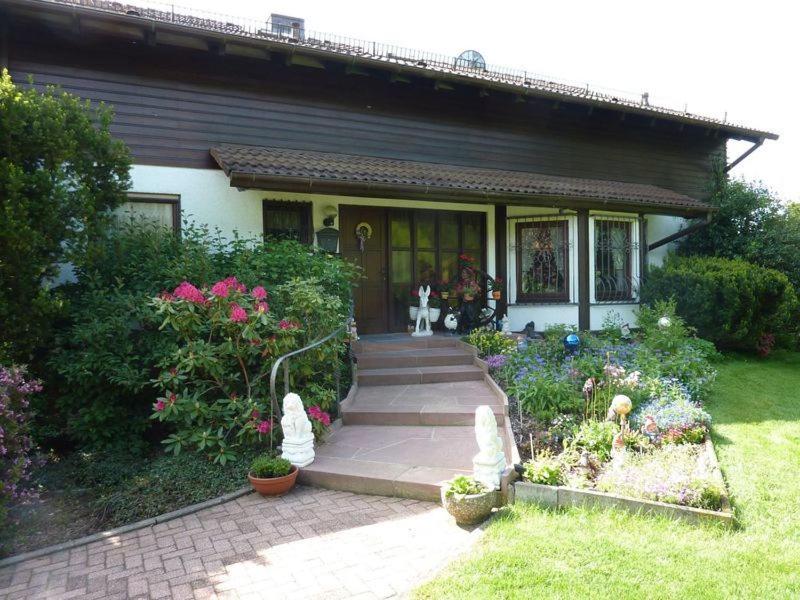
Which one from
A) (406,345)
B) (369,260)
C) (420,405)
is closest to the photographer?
(420,405)

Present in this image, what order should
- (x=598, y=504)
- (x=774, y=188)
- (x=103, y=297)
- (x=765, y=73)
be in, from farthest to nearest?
(x=774, y=188)
(x=765, y=73)
(x=103, y=297)
(x=598, y=504)

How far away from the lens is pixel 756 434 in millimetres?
5340

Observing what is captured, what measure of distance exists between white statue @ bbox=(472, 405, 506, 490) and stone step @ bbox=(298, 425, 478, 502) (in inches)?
17.2

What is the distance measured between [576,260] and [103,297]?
308 inches

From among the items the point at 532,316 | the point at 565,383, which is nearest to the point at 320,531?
the point at 565,383

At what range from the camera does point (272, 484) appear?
4281 millimetres

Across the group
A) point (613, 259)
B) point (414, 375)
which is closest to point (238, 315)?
point (414, 375)

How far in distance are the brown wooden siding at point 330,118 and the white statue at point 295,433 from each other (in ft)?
14.6

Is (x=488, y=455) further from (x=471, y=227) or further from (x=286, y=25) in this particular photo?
(x=286, y=25)

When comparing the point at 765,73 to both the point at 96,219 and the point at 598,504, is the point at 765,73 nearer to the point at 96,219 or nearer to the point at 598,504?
the point at 598,504

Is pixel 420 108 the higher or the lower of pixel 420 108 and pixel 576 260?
the higher

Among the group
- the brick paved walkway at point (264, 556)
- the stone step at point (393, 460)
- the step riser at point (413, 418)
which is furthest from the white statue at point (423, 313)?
the brick paved walkway at point (264, 556)

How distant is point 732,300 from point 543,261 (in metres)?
3.14

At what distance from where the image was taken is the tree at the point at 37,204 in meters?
4.59
